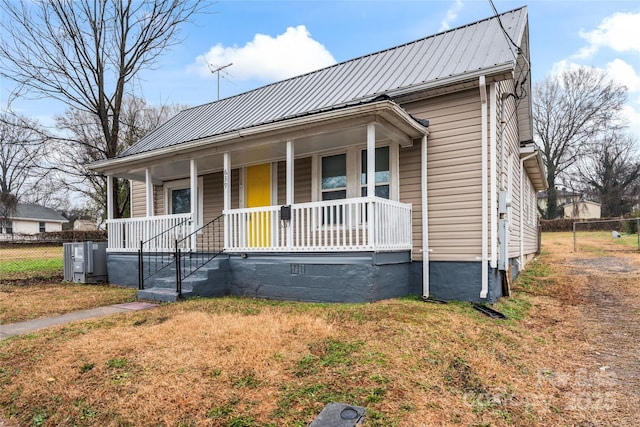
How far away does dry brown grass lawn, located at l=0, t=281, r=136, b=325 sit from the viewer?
6.57 meters

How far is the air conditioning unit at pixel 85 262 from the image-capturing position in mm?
10383

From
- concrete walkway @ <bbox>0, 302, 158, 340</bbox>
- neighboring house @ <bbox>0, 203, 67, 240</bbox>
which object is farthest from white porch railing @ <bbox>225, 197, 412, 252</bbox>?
neighboring house @ <bbox>0, 203, 67, 240</bbox>

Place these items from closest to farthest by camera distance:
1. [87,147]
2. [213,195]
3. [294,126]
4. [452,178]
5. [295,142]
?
[294,126] → [452,178] → [295,142] → [213,195] → [87,147]

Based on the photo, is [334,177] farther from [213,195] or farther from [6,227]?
[6,227]

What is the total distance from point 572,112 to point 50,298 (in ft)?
131

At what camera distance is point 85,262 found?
10.4 meters

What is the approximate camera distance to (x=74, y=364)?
12.9ft

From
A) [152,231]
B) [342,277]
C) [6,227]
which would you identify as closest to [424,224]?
[342,277]

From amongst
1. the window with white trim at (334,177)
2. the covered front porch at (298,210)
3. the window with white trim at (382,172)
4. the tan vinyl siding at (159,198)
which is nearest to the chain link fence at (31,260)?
the tan vinyl siding at (159,198)

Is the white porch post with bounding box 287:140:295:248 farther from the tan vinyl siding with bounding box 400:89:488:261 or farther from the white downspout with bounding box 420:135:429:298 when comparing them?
the white downspout with bounding box 420:135:429:298

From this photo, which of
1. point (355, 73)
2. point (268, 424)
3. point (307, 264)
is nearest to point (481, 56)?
point (355, 73)

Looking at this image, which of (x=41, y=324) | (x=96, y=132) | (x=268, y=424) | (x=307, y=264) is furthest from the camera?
(x=96, y=132)

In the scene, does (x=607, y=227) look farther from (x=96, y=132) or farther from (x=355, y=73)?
(x=96, y=132)

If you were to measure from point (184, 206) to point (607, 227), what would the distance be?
122 ft
